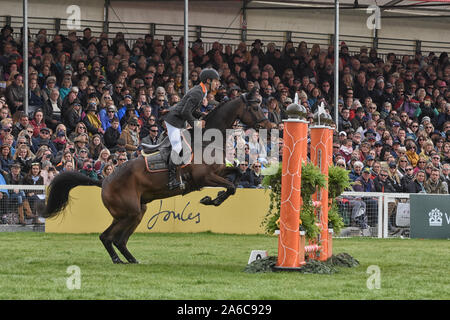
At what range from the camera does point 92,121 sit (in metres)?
18.7

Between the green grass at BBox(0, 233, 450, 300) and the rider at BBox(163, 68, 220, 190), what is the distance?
1.41 meters

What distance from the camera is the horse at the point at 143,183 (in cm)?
1129

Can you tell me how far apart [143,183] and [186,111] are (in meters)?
1.29

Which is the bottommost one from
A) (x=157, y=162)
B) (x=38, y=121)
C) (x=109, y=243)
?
(x=109, y=243)

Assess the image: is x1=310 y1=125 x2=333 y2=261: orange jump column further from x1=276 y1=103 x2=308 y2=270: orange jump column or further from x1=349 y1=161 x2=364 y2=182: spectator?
x1=349 y1=161 x2=364 y2=182: spectator

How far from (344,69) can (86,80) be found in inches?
346

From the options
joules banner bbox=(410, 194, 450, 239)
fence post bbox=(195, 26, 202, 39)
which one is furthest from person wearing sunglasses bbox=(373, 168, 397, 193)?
fence post bbox=(195, 26, 202, 39)

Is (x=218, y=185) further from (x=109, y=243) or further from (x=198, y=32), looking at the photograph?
(x=198, y=32)

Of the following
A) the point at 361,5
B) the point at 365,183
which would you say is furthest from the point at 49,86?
the point at 361,5

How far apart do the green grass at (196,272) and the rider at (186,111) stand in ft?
4.61

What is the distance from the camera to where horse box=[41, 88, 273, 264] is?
11.3m

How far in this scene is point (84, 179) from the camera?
38.7 feet

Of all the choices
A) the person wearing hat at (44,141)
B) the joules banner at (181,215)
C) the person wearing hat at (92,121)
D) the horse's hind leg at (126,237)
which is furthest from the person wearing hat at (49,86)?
the horse's hind leg at (126,237)

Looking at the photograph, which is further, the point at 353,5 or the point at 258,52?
the point at 353,5
